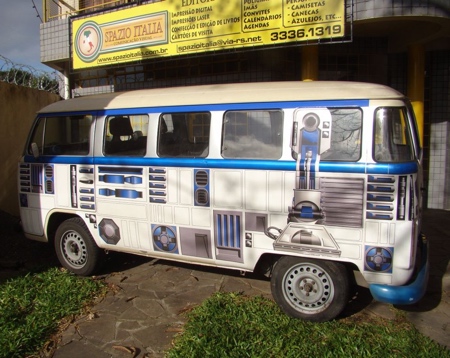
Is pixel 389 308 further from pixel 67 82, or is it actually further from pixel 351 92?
pixel 67 82

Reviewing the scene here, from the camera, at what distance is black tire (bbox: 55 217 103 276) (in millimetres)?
4777

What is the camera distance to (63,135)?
16.0ft

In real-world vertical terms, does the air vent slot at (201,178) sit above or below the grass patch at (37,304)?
above

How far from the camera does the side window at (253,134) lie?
3637 mm

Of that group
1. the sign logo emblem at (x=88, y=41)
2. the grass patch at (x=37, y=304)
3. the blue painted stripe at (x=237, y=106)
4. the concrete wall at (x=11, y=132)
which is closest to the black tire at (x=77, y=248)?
the grass patch at (x=37, y=304)

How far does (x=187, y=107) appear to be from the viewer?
4.03 m

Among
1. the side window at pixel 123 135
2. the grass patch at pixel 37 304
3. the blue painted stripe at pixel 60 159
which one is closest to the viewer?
the grass patch at pixel 37 304

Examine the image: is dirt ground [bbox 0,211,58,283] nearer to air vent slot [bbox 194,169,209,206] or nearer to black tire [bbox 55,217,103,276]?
black tire [bbox 55,217,103,276]

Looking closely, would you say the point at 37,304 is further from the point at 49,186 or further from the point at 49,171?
the point at 49,171

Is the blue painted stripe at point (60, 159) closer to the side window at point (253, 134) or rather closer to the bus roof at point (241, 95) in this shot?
the bus roof at point (241, 95)

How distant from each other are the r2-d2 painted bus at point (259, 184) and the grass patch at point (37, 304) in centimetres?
37

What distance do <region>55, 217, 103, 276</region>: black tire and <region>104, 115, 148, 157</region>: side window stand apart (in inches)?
43.4

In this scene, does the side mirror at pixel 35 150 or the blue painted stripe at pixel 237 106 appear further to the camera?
the side mirror at pixel 35 150

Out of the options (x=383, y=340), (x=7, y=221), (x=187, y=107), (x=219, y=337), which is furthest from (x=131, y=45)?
(x=383, y=340)
